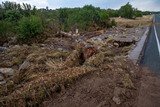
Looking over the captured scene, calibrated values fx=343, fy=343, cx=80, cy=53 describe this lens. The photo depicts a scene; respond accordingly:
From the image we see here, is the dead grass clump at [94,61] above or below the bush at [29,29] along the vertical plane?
above

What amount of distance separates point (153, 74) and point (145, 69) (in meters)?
0.99

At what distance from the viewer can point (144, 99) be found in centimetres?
923

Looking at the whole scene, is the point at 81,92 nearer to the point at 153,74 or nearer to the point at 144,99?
the point at 144,99

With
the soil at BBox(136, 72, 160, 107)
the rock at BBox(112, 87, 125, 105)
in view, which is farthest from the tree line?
the rock at BBox(112, 87, 125, 105)

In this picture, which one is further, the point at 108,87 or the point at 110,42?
the point at 110,42

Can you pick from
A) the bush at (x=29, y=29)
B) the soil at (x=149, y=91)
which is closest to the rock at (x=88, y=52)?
the soil at (x=149, y=91)

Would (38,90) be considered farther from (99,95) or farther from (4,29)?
(4,29)

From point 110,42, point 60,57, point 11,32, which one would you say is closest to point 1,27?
point 11,32

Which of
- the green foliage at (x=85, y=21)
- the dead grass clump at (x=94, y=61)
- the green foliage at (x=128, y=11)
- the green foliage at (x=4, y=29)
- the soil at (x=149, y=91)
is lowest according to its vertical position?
the green foliage at (x=128, y=11)

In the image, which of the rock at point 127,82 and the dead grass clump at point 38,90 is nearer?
the dead grass clump at point 38,90

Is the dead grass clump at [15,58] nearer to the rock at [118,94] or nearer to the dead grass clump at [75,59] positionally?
the dead grass clump at [75,59]

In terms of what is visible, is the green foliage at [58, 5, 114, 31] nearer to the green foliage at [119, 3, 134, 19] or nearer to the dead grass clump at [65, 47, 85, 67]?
the dead grass clump at [65, 47, 85, 67]

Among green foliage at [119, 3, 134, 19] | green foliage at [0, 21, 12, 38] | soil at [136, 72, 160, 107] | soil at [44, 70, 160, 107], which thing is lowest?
green foliage at [119, 3, 134, 19]

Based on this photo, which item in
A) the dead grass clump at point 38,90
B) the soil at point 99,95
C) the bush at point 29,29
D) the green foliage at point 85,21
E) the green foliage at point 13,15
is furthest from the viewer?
the green foliage at point 85,21
